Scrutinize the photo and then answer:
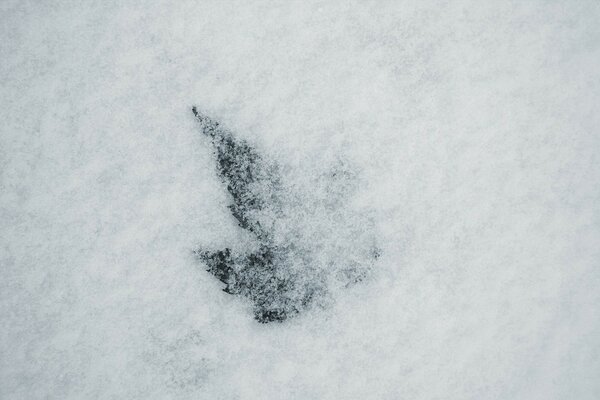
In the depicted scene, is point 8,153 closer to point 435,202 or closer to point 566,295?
point 435,202

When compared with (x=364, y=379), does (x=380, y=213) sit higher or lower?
higher

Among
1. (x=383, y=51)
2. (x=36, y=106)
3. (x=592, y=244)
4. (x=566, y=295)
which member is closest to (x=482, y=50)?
(x=383, y=51)

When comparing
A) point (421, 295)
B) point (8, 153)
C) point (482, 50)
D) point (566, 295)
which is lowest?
point (566, 295)
